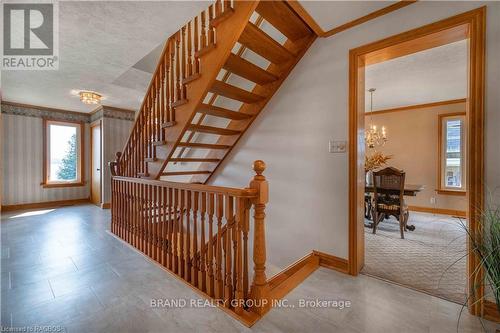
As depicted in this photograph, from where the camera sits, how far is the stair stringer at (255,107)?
239 cm

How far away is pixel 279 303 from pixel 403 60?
3289 mm

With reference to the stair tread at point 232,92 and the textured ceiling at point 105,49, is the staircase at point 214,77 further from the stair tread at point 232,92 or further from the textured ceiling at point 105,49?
the textured ceiling at point 105,49

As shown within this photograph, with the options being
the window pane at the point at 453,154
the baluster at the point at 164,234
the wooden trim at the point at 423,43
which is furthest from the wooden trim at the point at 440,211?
the baluster at the point at 164,234

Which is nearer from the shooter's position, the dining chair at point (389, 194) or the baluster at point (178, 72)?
the baluster at point (178, 72)

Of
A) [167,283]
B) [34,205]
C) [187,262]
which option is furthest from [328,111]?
[34,205]

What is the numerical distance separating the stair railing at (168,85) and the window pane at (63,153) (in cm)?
335

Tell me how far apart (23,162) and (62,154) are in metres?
0.72

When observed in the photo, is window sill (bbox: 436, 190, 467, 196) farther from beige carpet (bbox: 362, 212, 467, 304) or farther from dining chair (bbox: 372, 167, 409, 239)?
dining chair (bbox: 372, 167, 409, 239)

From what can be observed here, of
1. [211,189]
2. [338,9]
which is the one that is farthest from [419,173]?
[211,189]

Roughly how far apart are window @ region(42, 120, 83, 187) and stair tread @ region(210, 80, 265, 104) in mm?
5357

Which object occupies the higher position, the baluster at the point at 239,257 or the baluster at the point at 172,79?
the baluster at the point at 172,79

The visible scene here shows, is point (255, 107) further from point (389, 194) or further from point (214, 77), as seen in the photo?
point (389, 194)

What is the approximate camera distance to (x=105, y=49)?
8.91 ft

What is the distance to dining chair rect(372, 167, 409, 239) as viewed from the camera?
338cm
